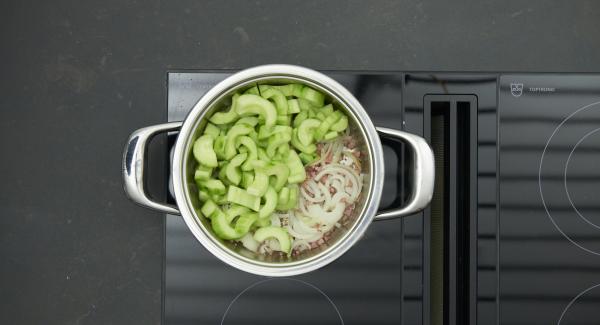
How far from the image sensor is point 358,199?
2.94 feet

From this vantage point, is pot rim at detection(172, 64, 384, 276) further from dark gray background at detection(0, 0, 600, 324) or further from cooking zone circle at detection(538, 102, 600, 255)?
cooking zone circle at detection(538, 102, 600, 255)

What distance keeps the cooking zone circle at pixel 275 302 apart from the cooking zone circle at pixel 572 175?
1.66 ft

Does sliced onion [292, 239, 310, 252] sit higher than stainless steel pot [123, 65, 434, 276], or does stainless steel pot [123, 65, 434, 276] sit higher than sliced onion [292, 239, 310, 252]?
stainless steel pot [123, 65, 434, 276]

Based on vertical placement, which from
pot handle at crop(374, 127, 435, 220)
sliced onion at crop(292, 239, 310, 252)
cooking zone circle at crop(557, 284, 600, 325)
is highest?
pot handle at crop(374, 127, 435, 220)

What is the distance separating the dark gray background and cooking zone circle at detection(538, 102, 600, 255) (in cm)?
14

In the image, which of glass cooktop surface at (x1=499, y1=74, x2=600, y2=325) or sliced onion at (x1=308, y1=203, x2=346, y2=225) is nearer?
sliced onion at (x1=308, y1=203, x2=346, y2=225)

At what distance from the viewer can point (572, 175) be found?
1012 millimetres

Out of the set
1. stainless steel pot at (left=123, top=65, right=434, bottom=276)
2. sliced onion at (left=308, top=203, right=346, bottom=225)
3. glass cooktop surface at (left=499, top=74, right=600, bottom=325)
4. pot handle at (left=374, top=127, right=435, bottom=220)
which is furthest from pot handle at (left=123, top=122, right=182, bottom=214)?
glass cooktop surface at (left=499, top=74, right=600, bottom=325)

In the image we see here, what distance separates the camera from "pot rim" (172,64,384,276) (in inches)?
31.8

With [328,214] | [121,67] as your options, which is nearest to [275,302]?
[328,214]

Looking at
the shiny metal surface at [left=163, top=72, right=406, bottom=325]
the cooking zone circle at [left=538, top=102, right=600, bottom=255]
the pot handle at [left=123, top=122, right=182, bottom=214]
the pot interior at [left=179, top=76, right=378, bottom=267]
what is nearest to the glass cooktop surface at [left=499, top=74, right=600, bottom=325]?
the cooking zone circle at [left=538, top=102, right=600, bottom=255]

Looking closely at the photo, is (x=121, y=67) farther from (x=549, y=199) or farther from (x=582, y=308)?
(x=582, y=308)

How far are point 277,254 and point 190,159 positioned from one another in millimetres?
231

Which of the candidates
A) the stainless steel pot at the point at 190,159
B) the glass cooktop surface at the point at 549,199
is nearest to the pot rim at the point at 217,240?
the stainless steel pot at the point at 190,159
